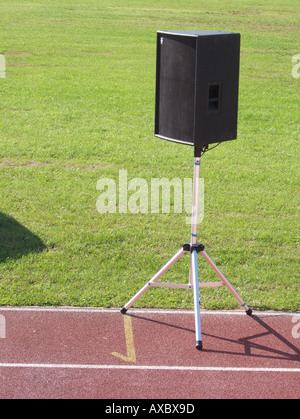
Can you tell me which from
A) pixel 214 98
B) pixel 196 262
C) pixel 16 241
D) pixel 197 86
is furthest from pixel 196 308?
pixel 16 241

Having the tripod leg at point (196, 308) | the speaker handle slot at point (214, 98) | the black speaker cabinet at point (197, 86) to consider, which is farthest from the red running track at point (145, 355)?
the speaker handle slot at point (214, 98)

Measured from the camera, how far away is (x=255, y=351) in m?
6.38

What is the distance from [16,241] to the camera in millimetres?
8672

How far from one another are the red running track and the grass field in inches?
14.3

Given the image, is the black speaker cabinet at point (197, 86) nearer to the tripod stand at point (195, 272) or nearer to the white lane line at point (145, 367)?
the tripod stand at point (195, 272)

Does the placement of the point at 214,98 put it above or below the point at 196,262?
above

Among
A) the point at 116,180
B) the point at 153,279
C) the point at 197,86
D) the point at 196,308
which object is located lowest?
the point at 196,308

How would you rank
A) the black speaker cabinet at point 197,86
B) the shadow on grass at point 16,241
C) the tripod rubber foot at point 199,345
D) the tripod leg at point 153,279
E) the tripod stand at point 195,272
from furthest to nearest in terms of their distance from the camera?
the shadow on grass at point 16,241 < the tripod leg at point 153,279 < the tripod stand at point 195,272 < the tripod rubber foot at point 199,345 < the black speaker cabinet at point 197,86

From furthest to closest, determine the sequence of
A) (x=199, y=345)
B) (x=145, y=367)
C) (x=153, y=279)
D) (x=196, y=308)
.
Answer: (x=153, y=279) < (x=196, y=308) < (x=199, y=345) < (x=145, y=367)

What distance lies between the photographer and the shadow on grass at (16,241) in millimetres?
8344

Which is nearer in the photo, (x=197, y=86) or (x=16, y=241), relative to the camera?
(x=197, y=86)

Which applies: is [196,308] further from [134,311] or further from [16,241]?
[16,241]

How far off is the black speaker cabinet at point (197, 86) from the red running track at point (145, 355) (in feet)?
6.44

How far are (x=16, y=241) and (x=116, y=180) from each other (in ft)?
9.22
